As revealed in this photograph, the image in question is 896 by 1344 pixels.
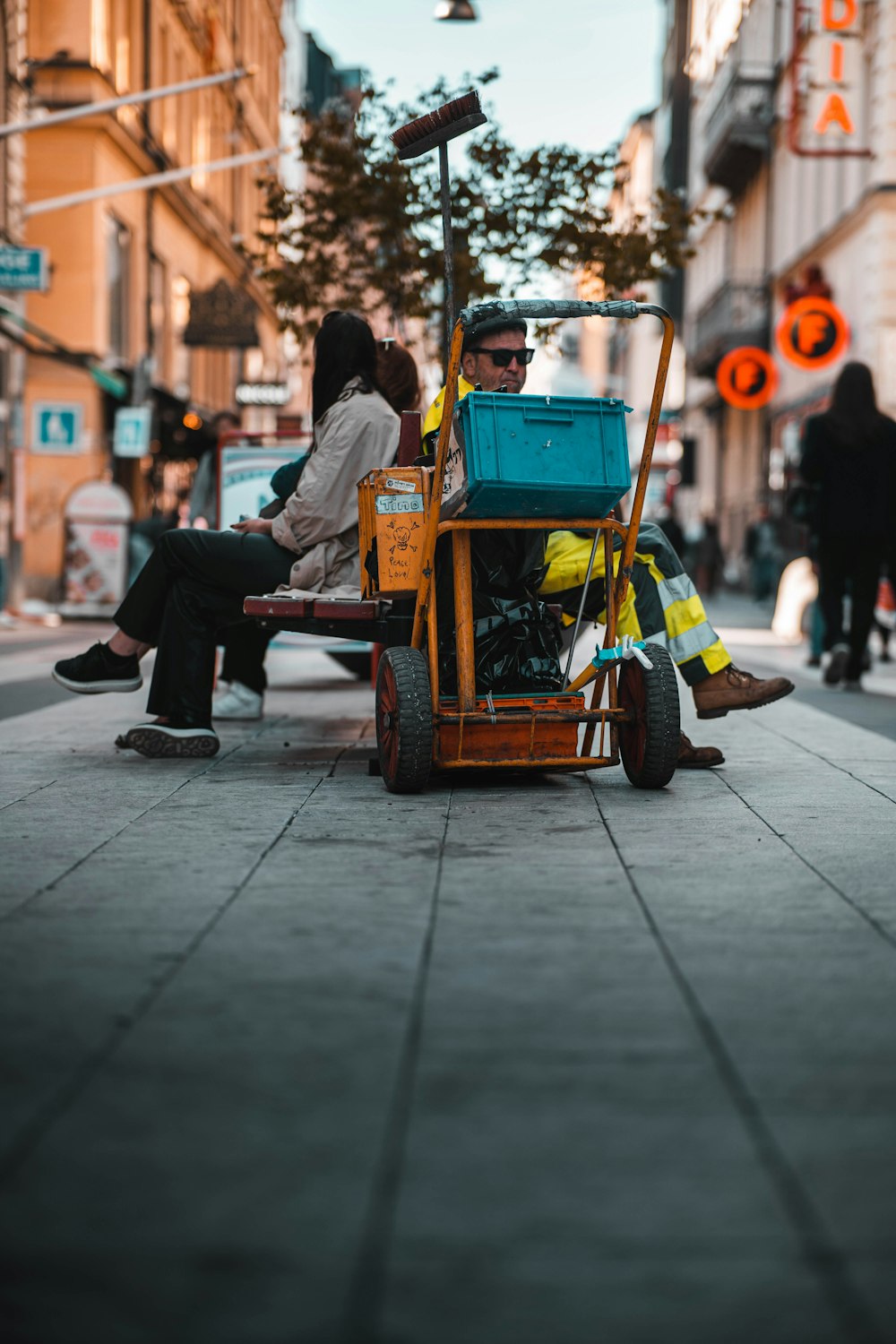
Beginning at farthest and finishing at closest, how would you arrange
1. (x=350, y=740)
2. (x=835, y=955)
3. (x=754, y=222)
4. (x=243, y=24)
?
(x=243, y=24) < (x=754, y=222) < (x=350, y=740) < (x=835, y=955)

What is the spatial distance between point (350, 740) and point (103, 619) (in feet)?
49.0

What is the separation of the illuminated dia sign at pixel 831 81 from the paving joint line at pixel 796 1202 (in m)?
23.3

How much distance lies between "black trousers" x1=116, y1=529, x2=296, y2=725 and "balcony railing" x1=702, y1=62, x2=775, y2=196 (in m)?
32.6

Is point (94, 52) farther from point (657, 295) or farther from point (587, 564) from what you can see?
point (657, 295)

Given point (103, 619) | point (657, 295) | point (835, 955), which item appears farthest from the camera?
point (657, 295)

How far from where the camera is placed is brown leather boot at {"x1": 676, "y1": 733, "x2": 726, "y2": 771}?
7.29m

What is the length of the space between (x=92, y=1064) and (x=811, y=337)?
73.8 ft

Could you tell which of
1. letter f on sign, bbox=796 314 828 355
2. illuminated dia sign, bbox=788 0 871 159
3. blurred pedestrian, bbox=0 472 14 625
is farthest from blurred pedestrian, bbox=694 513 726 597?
blurred pedestrian, bbox=0 472 14 625

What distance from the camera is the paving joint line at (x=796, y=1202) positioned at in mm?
2137

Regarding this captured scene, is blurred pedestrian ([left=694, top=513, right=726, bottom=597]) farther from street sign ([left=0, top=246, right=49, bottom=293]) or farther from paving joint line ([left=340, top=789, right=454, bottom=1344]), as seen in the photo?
paving joint line ([left=340, top=789, right=454, bottom=1344])

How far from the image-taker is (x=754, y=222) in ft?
133

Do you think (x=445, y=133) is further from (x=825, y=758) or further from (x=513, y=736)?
A: (x=825, y=758)

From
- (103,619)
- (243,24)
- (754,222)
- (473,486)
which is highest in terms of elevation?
(243,24)

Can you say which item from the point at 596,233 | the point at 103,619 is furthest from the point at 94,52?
the point at 596,233
